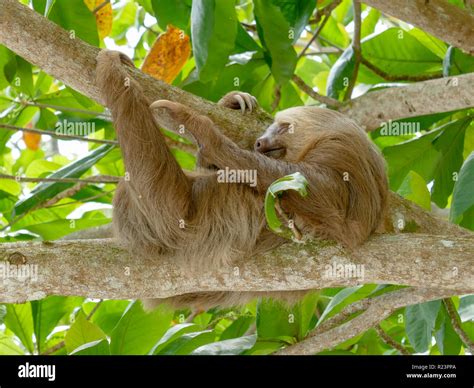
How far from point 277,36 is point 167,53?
1.29 metres

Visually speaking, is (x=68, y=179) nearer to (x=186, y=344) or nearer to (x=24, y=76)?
(x=24, y=76)

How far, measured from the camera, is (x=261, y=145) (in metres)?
4.12

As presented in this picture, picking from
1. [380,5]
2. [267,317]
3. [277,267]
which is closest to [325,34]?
[380,5]

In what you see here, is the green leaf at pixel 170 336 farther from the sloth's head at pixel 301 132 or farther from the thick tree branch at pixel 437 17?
the thick tree branch at pixel 437 17

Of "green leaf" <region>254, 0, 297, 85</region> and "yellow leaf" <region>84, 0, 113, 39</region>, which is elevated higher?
"yellow leaf" <region>84, 0, 113, 39</region>

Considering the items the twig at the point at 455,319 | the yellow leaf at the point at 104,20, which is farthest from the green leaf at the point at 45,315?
the twig at the point at 455,319

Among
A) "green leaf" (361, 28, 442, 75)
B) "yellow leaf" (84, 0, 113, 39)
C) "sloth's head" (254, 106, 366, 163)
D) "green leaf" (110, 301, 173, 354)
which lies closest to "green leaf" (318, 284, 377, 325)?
"sloth's head" (254, 106, 366, 163)

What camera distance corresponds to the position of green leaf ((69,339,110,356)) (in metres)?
3.79

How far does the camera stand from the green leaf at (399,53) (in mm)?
5168

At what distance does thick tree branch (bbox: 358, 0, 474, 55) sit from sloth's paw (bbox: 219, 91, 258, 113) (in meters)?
0.99

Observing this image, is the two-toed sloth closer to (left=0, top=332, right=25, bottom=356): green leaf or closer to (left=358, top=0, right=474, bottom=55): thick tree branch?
(left=358, top=0, right=474, bottom=55): thick tree branch

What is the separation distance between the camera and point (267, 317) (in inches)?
171

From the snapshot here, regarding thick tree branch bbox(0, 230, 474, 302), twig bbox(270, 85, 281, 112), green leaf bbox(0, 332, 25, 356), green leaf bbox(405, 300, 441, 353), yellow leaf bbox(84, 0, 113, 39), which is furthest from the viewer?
yellow leaf bbox(84, 0, 113, 39)

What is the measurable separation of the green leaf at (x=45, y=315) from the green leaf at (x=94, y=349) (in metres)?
1.03
